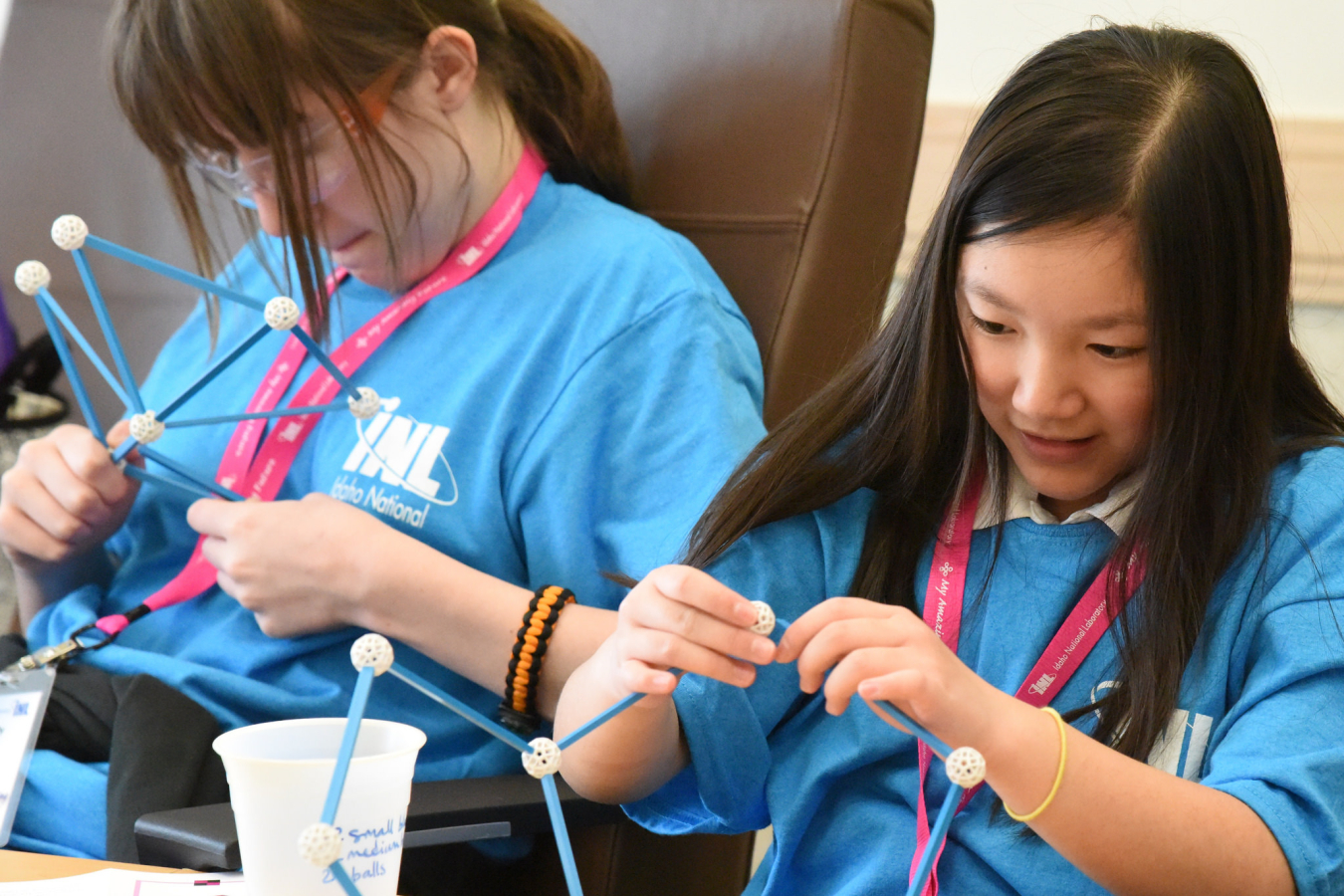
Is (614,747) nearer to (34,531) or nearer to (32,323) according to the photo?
(34,531)

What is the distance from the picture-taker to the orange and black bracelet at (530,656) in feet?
3.01

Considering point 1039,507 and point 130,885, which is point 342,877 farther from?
point 1039,507

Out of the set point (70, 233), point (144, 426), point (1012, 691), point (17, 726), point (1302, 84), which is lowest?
point (17, 726)

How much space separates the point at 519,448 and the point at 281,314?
0.29 meters

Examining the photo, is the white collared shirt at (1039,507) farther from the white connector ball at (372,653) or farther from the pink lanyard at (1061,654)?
the white connector ball at (372,653)

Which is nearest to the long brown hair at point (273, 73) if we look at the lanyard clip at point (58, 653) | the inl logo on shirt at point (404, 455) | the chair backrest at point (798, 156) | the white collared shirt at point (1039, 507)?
the inl logo on shirt at point (404, 455)

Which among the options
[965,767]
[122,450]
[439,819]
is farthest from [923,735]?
[122,450]

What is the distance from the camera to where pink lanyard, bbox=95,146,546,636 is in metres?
1.09

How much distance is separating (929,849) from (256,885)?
322 mm

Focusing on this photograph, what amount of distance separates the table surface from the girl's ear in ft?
2.10

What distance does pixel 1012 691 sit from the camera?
766mm

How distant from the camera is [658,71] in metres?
1.22

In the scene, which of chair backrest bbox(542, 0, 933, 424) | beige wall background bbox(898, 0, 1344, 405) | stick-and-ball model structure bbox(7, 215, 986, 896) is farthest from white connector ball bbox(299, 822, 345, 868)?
beige wall background bbox(898, 0, 1344, 405)

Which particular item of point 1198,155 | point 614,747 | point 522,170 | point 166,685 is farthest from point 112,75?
point 1198,155
